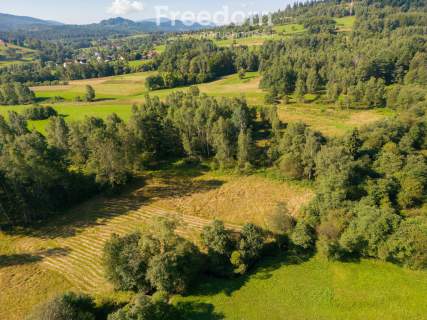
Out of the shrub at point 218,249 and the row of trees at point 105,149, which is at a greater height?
the row of trees at point 105,149

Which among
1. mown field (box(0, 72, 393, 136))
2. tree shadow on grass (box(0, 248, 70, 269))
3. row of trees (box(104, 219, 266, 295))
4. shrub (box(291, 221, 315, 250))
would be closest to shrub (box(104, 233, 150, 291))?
row of trees (box(104, 219, 266, 295))

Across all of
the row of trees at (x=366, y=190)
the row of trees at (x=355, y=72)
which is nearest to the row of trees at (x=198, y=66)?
the row of trees at (x=355, y=72)

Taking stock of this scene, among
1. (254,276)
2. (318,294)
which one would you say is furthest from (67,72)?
(318,294)

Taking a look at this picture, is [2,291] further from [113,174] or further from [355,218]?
[355,218]

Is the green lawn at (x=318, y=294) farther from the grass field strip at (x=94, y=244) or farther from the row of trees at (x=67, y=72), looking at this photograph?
the row of trees at (x=67, y=72)

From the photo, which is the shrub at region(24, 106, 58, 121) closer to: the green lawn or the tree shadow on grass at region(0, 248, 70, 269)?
the tree shadow on grass at region(0, 248, 70, 269)
